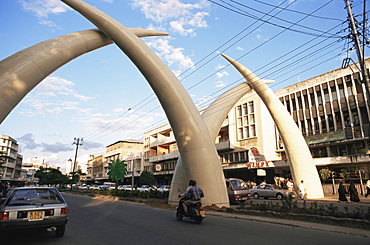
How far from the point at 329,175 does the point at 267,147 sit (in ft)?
31.7

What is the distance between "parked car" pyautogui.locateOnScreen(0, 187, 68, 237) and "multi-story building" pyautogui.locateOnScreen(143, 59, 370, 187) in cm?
2226

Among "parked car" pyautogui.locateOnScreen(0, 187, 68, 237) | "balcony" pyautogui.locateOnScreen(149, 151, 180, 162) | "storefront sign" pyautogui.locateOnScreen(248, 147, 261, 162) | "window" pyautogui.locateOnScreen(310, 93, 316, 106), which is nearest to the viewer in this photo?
"parked car" pyautogui.locateOnScreen(0, 187, 68, 237)

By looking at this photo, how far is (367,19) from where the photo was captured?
13789 mm

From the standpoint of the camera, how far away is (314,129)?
3194 centimetres

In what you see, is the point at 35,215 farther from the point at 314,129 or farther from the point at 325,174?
the point at 314,129

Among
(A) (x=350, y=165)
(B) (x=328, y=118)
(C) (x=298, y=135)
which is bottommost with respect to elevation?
(A) (x=350, y=165)

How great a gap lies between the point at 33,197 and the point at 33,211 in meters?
0.80

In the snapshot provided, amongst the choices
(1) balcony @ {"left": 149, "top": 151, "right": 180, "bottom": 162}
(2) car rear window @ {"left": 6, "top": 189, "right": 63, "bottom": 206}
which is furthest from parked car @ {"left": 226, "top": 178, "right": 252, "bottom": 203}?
(1) balcony @ {"left": 149, "top": 151, "right": 180, "bottom": 162}

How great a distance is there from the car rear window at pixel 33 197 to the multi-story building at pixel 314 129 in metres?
22.2

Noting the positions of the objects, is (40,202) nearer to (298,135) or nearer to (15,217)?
(15,217)

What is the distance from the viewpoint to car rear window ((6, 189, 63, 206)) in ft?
20.9

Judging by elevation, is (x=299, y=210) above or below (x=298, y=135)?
below

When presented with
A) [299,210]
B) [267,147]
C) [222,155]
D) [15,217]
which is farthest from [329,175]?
[15,217]

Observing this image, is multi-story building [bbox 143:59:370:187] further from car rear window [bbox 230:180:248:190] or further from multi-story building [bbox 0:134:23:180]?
multi-story building [bbox 0:134:23:180]
